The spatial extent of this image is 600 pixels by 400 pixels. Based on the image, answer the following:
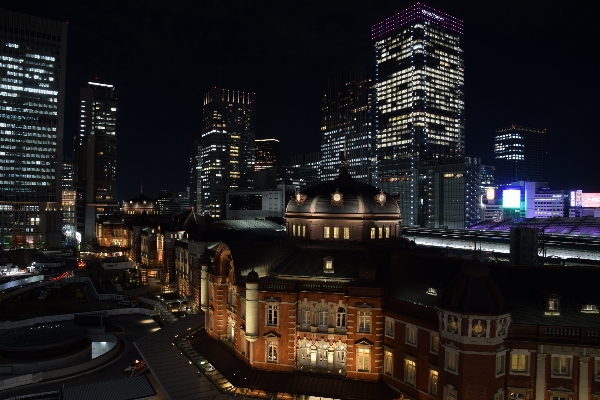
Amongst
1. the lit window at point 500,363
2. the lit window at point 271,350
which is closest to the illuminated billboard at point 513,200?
the lit window at point 271,350

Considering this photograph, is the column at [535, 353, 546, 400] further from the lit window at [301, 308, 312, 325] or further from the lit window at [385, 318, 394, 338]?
the lit window at [301, 308, 312, 325]

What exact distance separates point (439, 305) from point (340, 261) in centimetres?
1549

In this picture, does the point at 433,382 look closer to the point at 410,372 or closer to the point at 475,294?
the point at 410,372

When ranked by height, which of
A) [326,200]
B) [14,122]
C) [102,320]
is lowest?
[102,320]

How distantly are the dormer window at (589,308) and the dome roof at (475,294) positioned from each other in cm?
720

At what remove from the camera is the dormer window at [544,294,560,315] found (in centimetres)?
3591

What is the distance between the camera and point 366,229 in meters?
52.2

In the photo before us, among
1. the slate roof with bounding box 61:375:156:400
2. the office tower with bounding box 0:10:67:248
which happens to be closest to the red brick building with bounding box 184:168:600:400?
the slate roof with bounding box 61:375:156:400

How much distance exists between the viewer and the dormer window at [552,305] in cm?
3591

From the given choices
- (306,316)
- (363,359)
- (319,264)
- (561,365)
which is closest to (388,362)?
(363,359)

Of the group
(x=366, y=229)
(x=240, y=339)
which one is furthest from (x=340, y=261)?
(x=240, y=339)

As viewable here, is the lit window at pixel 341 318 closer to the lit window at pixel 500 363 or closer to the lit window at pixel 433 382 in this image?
the lit window at pixel 433 382

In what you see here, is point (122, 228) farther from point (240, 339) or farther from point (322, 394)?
point (322, 394)

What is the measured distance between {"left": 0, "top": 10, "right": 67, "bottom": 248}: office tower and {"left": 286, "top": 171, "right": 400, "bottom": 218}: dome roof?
148 metres
